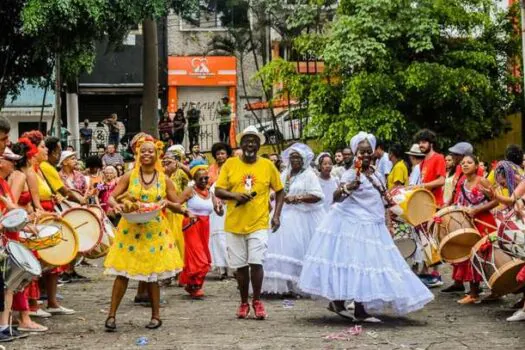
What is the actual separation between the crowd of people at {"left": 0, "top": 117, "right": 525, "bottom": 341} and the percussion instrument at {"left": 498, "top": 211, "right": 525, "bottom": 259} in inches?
5.8

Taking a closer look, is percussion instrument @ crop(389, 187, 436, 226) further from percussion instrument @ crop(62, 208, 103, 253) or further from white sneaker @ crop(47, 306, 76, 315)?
white sneaker @ crop(47, 306, 76, 315)

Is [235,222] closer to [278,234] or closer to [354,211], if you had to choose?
[354,211]

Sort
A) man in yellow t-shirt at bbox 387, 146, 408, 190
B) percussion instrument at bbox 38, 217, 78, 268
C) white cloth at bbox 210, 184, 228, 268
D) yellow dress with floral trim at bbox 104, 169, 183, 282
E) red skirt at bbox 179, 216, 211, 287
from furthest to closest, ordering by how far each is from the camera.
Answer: man in yellow t-shirt at bbox 387, 146, 408, 190 → white cloth at bbox 210, 184, 228, 268 → red skirt at bbox 179, 216, 211, 287 → percussion instrument at bbox 38, 217, 78, 268 → yellow dress with floral trim at bbox 104, 169, 183, 282

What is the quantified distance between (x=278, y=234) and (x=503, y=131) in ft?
54.8

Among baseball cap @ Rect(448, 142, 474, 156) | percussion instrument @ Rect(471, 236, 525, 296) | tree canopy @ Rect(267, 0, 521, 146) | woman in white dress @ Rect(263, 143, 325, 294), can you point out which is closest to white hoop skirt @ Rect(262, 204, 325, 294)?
woman in white dress @ Rect(263, 143, 325, 294)

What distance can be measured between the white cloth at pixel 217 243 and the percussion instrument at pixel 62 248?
181 inches

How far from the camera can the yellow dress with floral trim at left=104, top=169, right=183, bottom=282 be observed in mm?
10234

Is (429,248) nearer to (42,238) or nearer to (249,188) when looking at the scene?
(249,188)

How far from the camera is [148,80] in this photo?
90.2ft

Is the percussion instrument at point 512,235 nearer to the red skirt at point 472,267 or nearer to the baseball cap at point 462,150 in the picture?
the red skirt at point 472,267

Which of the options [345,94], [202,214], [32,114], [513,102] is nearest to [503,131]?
[513,102]

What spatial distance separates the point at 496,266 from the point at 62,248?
4469 mm

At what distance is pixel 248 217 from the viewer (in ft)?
36.7

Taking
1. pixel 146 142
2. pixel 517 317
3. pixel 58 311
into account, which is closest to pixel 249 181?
pixel 146 142
